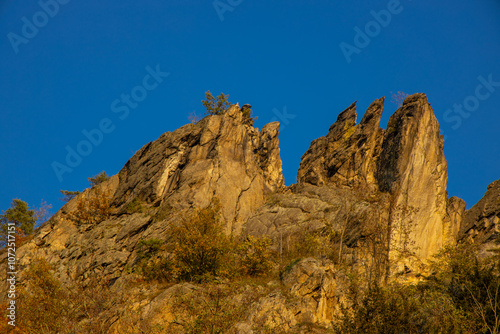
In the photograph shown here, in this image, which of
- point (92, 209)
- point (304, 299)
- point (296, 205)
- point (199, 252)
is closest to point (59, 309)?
point (199, 252)

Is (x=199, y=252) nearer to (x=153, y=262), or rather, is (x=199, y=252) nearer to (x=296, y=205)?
(x=153, y=262)

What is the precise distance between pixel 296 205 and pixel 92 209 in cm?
2570

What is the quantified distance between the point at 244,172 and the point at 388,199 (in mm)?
18637

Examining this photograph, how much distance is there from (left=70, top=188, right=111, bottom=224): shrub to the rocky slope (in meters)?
0.45

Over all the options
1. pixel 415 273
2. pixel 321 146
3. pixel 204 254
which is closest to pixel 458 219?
pixel 415 273

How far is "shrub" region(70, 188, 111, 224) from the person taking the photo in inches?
2345

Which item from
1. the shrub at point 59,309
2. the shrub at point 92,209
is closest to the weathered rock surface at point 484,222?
the shrub at point 59,309

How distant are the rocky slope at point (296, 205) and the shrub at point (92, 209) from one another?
45 cm

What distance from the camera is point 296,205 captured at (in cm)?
5684

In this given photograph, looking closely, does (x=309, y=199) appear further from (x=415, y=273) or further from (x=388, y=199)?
(x=415, y=273)

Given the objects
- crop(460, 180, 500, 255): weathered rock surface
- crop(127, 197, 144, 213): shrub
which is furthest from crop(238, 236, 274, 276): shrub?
crop(460, 180, 500, 255): weathered rock surface

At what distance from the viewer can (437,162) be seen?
53906mm

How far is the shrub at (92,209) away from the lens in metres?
59.6

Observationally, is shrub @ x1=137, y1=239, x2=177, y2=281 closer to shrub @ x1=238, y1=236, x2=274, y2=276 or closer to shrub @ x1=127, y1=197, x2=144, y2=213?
shrub @ x1=238, y1=236, x2=274, y2=276
